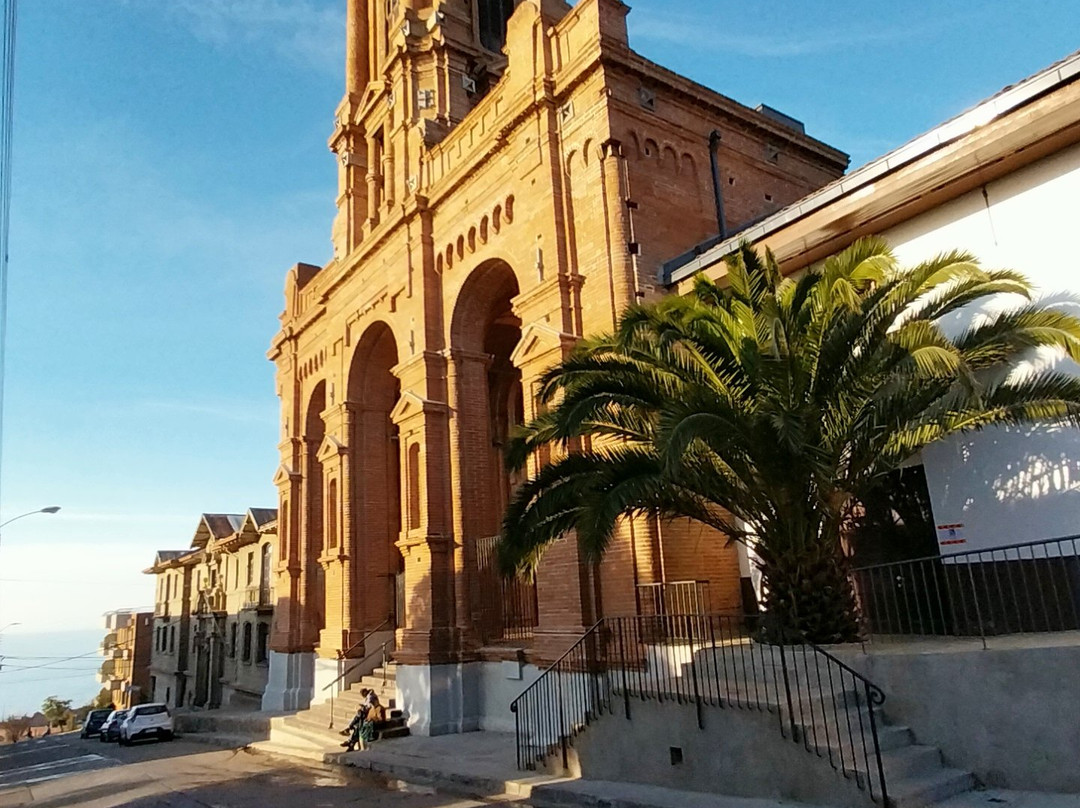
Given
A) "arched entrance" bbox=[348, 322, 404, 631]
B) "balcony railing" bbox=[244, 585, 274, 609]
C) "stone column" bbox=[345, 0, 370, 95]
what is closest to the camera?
"arched entrance" bbox=[348, 322, 404, 631]

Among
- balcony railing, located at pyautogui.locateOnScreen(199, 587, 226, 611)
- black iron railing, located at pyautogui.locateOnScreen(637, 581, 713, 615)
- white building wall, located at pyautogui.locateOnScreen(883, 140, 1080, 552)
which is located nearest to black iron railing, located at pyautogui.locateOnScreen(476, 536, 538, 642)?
black iron railing, located at pyautogui.locateOnScreen(637, 581, 713, 615)

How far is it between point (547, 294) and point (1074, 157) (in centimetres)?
817

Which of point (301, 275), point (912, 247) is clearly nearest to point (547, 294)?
point (912, 247)

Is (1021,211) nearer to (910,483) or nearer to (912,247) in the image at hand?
(912,247)

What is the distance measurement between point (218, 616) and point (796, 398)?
36.8 metres

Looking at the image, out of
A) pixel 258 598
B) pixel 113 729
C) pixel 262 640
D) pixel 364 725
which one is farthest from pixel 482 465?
pixel 113 729

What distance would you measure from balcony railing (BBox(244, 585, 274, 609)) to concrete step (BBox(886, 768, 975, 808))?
29753mm

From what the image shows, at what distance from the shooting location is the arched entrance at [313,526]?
24.7m

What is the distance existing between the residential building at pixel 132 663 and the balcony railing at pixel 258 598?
24.2 metres

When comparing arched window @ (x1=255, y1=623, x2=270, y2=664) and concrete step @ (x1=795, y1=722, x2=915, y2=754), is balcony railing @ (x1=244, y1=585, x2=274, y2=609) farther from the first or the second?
concrete step @ (x1=795, y1=722, x2=915, y2=754)

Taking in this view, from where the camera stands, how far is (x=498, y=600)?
17.3 m

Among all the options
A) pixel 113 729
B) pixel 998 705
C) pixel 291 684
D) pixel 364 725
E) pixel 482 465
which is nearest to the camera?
pixel 998 705

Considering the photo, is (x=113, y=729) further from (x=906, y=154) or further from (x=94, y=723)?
(x=906, y=154)

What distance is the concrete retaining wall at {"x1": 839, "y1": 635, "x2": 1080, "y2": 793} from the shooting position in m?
7.12
